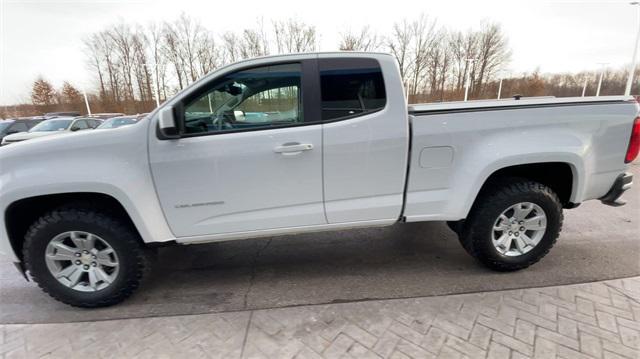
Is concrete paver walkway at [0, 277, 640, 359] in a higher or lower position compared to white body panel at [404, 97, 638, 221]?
lower

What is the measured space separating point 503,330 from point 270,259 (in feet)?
7.41

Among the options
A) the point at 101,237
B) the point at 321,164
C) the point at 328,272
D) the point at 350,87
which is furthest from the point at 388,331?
the point at 101,237

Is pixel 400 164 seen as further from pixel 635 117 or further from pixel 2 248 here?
pixel 2 248

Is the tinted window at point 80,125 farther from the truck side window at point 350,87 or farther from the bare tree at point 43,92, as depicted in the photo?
the bare tree at point 43,92

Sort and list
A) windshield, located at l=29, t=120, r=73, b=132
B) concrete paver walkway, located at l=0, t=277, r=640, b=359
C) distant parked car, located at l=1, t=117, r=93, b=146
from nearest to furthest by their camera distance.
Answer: concrete paver walkway, located at l=0, t=277, r=640, b=359 < distant parked car, located at l=1, t=117, r=93, b=146 < windshield, located at l=29, t=120, r=73, b=132

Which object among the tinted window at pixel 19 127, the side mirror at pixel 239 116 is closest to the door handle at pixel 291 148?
the side mirror at pixel 239 116

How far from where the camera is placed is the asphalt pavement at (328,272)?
2711 millimetres

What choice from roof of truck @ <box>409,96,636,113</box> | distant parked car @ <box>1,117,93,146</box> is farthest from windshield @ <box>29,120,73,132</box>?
roof of truck @ <box>409,96,636,113</box>

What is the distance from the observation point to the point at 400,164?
8.55 feet

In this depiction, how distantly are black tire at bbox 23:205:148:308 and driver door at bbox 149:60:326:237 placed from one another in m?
0.40

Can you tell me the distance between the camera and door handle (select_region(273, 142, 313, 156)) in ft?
8.06

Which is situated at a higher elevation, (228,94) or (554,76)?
(554,76)

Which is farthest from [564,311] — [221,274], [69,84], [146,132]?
[69,84]

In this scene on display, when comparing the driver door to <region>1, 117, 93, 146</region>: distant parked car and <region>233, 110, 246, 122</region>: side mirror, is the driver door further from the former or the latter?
<region>1, 117, 93, 146</region>: distant parked car
